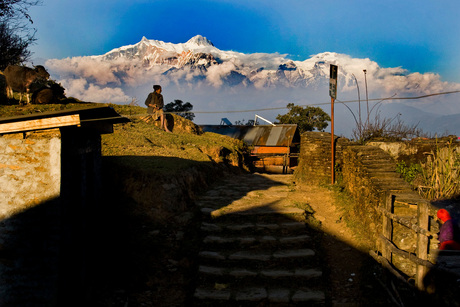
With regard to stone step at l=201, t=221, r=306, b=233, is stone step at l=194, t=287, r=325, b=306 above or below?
below

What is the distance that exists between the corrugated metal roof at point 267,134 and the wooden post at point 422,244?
69.5 ft

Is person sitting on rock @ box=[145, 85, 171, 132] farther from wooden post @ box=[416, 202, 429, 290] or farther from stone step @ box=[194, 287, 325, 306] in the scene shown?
wooden post @ box=[416, 202, 429, 290]

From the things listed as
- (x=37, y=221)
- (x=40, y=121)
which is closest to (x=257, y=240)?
(x=37, y=221)

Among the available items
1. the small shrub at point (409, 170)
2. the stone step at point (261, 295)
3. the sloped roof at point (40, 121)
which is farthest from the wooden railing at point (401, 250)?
the small shrub at point (409, 170)

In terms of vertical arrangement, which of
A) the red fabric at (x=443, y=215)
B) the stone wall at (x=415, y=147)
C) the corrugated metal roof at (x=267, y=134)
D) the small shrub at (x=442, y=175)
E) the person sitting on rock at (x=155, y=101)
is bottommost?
the red fabric at (x=443, y=215)

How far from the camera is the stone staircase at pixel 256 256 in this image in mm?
5711

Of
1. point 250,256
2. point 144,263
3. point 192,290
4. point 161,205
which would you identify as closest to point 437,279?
point 250,256

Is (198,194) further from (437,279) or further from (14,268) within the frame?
(437,279)

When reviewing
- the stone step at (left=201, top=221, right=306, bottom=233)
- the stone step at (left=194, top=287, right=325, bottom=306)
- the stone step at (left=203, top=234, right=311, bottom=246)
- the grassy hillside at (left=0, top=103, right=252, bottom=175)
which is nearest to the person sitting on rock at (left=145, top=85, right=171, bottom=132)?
the grassy hillside at (left=0, top=103, right=252, bottom=175)

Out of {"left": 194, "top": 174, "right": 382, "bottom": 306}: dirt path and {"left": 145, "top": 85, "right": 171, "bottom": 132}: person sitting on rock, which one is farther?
{"left": 145, "top": 85, "right": 171, "bottom": 132}: person sitting on rock

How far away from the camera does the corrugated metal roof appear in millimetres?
27141

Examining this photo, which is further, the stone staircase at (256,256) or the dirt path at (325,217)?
the dirt path at (325,217)

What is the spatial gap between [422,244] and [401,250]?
0.69 metres

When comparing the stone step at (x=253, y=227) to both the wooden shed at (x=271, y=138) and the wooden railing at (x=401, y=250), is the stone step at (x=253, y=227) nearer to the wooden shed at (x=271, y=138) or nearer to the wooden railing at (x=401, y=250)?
the wooden railing at (x=401, y=250)
